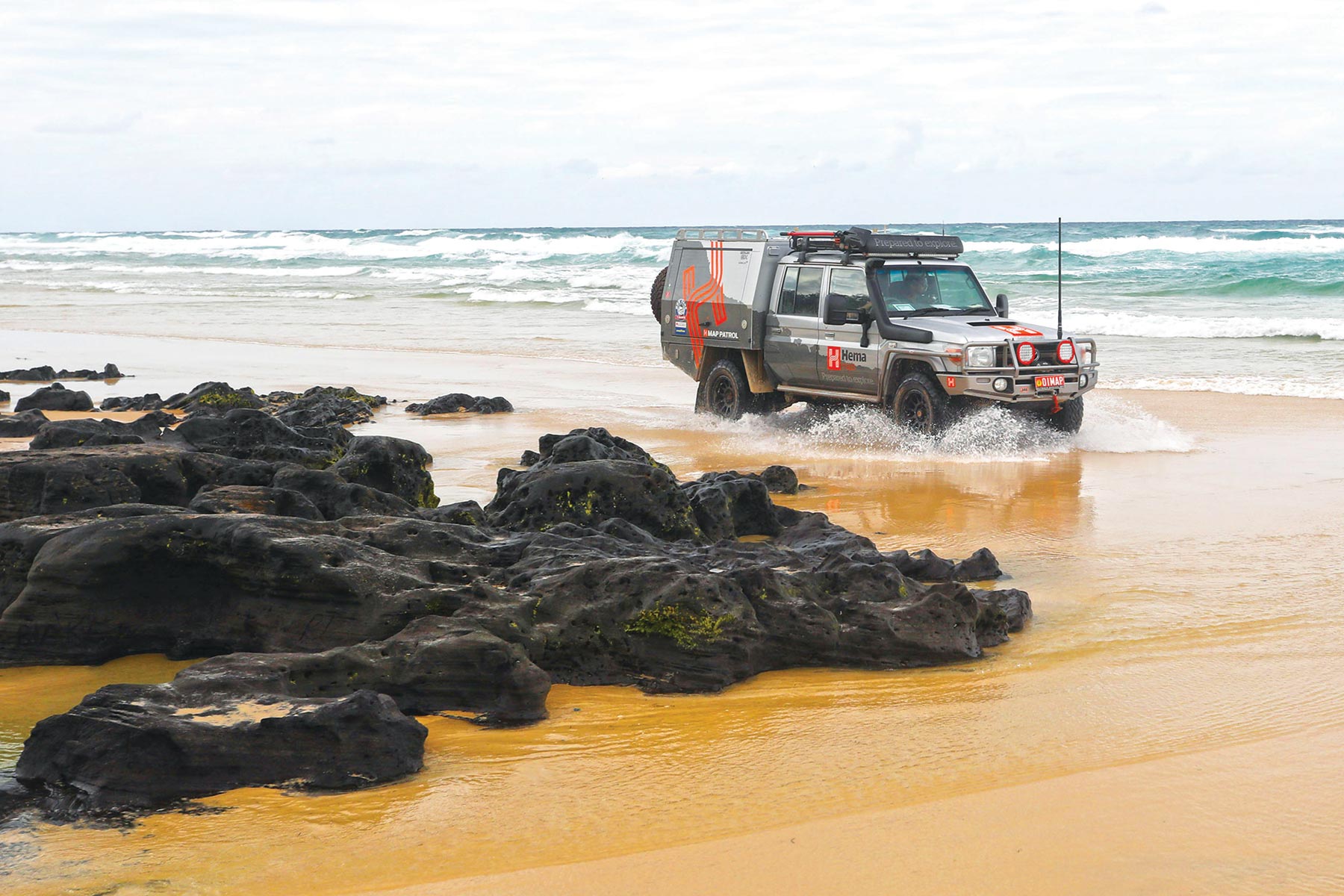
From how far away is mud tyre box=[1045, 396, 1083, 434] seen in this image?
471 inches

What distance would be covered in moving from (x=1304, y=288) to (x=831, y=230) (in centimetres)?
2530

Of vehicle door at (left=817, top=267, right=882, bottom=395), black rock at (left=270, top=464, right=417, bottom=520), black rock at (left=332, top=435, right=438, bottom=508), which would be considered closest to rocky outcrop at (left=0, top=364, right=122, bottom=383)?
vehicle door at (left=817, top=267, right=882, bottom=395)

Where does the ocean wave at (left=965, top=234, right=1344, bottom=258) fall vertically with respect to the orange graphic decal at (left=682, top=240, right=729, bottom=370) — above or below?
above

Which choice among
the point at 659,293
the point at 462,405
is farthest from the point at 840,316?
the point at 462,405

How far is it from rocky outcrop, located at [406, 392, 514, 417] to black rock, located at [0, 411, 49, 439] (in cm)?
393

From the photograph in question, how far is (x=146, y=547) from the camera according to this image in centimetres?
526

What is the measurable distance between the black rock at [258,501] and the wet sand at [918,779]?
43.9 inches

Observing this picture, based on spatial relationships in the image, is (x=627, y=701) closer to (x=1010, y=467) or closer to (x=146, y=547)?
(x=146, y=547)

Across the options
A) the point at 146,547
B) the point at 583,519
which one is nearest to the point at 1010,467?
Result: the point at 583,519

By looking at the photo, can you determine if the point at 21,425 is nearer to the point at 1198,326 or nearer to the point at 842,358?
the point at 842,358

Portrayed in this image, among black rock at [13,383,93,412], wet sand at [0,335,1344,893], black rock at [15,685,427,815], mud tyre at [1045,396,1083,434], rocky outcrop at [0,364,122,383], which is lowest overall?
wet sand at [0,335,1344,893]

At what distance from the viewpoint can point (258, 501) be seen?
6.45m

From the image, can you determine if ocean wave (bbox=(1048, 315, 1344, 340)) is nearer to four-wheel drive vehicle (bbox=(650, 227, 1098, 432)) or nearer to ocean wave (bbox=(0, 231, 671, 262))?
four-wheel drive vehicle (bbox=(650, 227, 1098, 432))

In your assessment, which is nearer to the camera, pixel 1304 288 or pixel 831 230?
pixel 831 230
